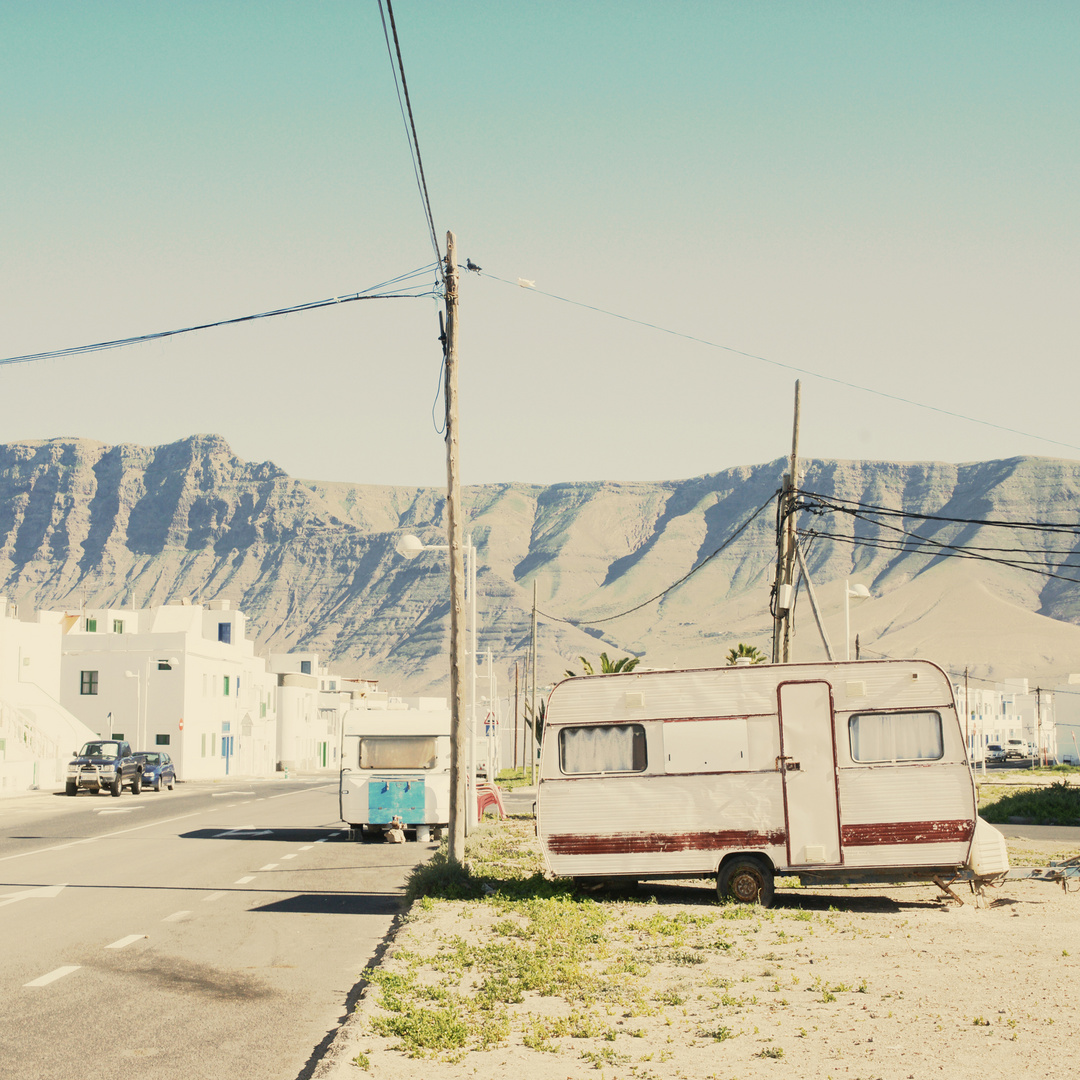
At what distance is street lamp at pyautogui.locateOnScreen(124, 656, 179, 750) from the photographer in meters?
78.3

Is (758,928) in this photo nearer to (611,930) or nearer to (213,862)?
(611,930)

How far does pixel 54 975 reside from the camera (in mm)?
10445

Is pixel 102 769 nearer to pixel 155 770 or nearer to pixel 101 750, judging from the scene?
pixel 101 750

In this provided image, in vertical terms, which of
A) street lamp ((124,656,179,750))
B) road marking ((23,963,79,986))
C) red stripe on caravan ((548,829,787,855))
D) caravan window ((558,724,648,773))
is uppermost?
street lamp ((124,656,179,750))

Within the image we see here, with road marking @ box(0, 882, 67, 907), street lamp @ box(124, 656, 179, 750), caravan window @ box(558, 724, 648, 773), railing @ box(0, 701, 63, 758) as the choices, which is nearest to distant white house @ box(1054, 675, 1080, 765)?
street lamp @ box(124, 656, 179, 750)

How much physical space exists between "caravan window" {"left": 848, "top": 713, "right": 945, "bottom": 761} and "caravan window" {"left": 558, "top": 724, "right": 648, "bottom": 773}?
246 cm

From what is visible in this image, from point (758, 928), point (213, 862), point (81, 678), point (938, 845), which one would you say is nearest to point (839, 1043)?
point (758, 928)

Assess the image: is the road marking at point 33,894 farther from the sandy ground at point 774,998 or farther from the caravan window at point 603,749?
the caravan window at point 603,749

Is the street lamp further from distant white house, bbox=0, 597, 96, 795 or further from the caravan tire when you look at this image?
the caravan tire

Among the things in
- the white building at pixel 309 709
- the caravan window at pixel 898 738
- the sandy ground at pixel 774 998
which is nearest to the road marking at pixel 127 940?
the sandy ground at pixel 774 998

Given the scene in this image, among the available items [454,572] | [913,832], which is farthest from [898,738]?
[454,572]

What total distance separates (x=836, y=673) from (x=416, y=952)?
238 inches

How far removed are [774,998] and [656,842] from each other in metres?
5.52

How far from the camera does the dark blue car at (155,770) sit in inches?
2095
